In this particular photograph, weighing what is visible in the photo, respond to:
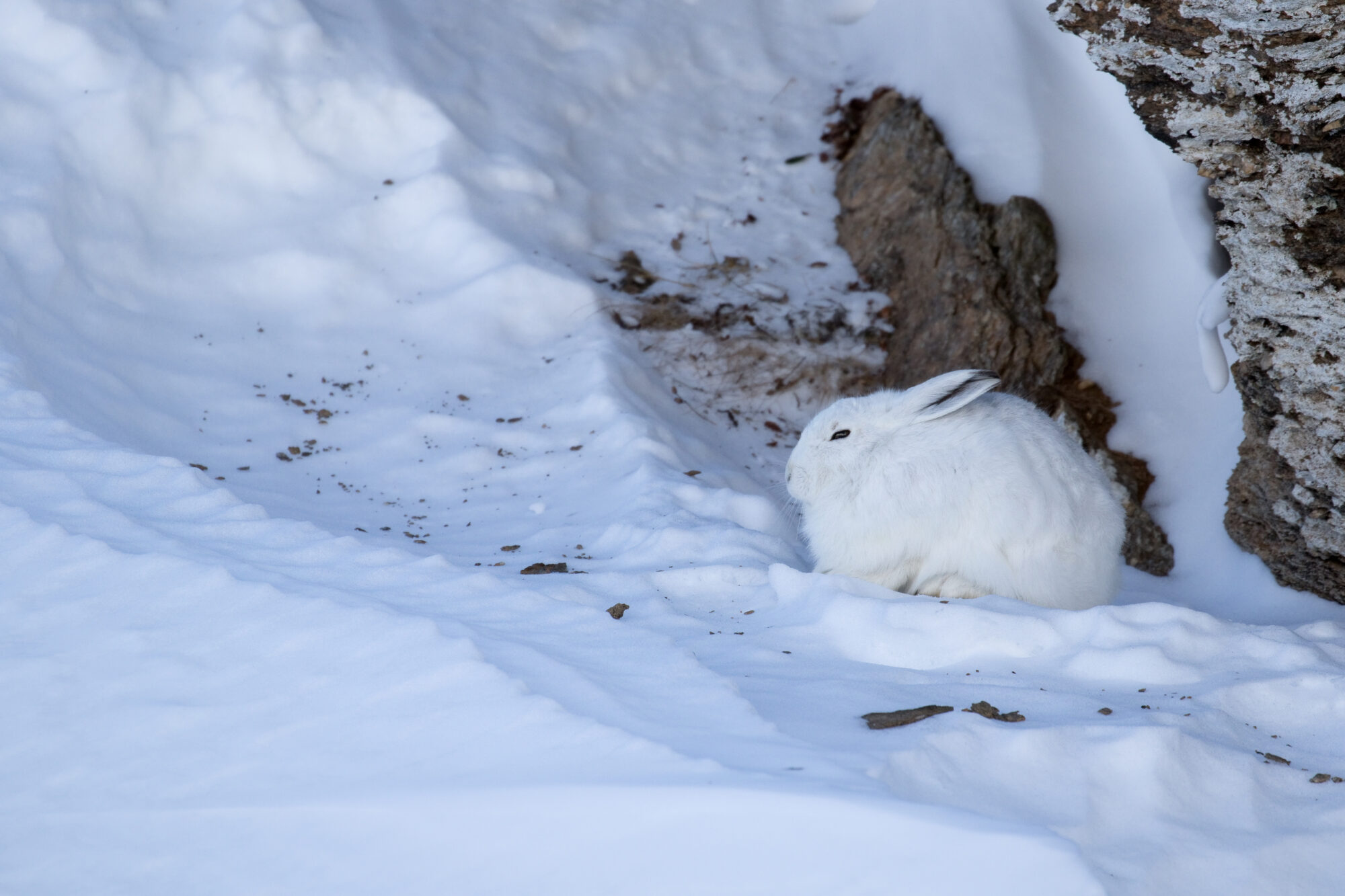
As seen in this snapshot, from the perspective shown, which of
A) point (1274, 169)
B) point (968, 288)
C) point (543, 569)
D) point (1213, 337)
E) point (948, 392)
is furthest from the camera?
point (968, 288)

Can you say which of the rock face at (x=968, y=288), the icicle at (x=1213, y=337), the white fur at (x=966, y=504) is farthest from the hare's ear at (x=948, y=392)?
the rock face at (x=968, y=288)

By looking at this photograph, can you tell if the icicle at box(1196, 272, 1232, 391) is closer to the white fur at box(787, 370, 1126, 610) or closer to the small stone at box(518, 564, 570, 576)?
the white fur at box(787, 370, 1126, 610)

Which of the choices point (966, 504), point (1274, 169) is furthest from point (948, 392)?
point (1274, 169)

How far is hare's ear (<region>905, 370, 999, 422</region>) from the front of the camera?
3.28 metres

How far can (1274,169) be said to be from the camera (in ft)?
10.1

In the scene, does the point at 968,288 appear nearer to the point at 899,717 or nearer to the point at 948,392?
the point at 948,392

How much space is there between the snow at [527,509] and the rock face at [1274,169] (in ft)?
2.46

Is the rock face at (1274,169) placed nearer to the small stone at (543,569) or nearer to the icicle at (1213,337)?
the icicle at (1213,337)

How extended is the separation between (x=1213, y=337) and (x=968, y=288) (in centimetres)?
166

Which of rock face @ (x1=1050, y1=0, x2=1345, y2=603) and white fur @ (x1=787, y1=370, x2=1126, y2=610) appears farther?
Result: white fur @ (x1=787, y1=370, x2=1126, y2=610)

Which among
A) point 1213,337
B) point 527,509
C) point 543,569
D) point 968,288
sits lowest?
point 543,569

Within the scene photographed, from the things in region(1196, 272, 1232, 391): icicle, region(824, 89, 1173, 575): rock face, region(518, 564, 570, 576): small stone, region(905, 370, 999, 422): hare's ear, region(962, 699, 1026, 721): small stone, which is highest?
region(824, 89, 1173, 575): rock face

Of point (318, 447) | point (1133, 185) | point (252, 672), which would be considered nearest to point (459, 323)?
point (318, 447)

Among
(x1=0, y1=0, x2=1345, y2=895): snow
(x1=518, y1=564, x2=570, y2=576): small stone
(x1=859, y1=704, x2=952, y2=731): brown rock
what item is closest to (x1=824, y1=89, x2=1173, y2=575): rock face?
(x1=0, y1=0, x2=1345, y2=895): snow
